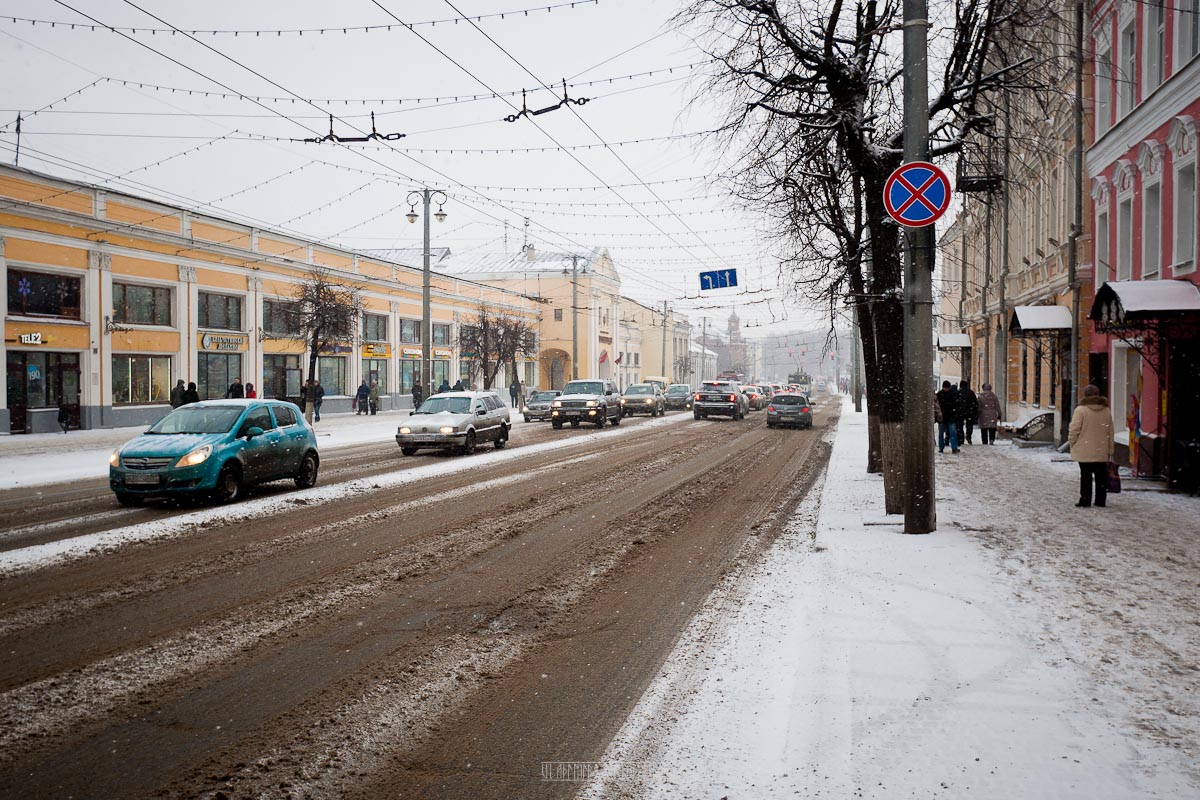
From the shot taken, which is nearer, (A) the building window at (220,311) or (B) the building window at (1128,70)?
(B) the building window at (1128,70)

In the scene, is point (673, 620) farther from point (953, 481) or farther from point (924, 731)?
point (953, 481)

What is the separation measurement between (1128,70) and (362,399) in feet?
117

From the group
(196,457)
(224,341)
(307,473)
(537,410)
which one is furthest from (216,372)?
(196,457)

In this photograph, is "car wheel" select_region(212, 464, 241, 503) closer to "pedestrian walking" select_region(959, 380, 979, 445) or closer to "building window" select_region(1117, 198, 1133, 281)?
"building window" select_region(1117, 198, 1133, 281)

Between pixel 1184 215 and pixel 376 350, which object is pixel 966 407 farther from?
pixel 376 350

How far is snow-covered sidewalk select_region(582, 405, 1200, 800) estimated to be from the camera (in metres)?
3.99

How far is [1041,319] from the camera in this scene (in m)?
21.6

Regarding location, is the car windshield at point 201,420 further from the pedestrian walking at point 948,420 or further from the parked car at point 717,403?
the parked car at point 717,403

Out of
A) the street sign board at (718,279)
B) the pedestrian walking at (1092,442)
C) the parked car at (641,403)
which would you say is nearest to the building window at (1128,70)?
the pedestrian walking at (1092,442)

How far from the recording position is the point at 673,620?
6.69 meters

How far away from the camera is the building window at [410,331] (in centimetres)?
5275

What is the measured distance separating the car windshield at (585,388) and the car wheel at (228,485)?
2205cm

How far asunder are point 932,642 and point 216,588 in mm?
5781

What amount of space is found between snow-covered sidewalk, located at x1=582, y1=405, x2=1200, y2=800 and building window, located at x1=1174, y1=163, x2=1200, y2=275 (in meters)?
8.11
